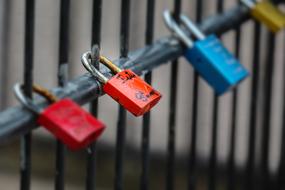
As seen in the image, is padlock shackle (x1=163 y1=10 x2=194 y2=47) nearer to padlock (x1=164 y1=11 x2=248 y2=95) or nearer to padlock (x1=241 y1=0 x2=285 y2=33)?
padlock (x1=164 y1=11 x2=248 y2=95)

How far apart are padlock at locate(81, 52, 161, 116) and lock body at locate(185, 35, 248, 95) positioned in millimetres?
616

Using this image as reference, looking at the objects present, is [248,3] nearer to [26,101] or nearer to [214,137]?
[214,137]

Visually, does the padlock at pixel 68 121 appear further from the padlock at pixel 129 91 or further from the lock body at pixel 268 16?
the lock body at pixel 268 16

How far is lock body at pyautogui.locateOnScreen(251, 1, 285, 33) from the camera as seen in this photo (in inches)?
101

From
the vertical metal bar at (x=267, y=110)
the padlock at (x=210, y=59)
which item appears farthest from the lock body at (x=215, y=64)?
the vertical metal bar at (x=267, y=110)

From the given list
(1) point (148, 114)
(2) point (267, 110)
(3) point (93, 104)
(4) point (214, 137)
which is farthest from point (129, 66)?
(2) point (267, 110)

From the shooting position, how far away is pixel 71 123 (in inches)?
61.9

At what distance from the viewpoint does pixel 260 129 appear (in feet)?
10.2

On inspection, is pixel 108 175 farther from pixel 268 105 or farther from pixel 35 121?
pixel 35 121

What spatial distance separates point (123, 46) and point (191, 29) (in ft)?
1.41

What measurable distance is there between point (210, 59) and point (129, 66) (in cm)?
36

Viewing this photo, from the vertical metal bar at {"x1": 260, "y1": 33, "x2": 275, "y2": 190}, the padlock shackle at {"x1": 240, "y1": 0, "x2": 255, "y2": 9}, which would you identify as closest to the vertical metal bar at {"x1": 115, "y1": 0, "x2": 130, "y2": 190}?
the padlock shackle at {"x1": 240, "y1": 0, "x2": 255, "y2": 9}

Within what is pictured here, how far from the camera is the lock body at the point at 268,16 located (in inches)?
101

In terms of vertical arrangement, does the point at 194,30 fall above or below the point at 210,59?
above
